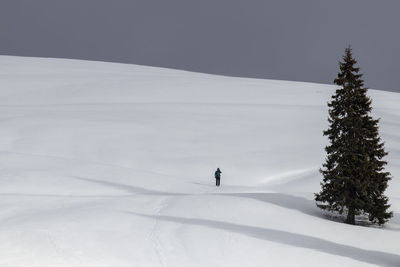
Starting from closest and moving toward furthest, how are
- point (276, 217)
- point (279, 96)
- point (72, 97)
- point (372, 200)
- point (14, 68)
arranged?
1. point (276, 217)
2. point (372, 200)
3. point (72, 97)
4. point (279, 96)
5. point (14, 68)

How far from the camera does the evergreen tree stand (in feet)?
70.1

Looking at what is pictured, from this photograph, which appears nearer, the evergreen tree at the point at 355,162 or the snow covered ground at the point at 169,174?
the snow covered ground at the point at 169,174

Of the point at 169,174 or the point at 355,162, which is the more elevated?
the point at 355,162

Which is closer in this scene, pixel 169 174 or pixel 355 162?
pixel 355 162

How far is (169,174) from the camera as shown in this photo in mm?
35531

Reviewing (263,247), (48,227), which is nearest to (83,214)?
(48,227)

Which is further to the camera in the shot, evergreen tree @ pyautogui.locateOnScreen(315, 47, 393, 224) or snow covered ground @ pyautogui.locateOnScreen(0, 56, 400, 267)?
evergreen tree @ pyautogui.locateOnScreen(315, 47, 393, 224)

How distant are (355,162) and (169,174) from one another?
54.7ft

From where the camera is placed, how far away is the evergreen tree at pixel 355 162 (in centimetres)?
2138

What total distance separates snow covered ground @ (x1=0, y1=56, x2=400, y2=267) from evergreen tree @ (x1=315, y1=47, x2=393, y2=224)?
1.11m

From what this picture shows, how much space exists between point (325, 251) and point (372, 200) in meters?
6.21

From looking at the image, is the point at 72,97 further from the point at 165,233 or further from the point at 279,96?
the point at 165,233

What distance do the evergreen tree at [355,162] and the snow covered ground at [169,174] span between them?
111cm

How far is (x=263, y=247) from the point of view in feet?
53.0
